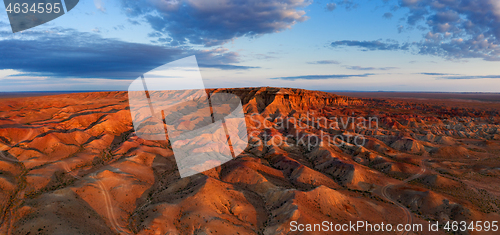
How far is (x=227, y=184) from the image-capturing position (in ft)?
164

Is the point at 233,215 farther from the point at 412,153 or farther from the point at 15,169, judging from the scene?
the point at 412,153

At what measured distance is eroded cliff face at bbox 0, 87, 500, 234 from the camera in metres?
36.1

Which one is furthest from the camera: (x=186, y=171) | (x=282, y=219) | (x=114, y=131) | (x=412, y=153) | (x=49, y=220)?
(x=114, y=131)

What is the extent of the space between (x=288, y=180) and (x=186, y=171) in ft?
88.8

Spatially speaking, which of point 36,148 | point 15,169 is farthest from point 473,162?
point 36,148

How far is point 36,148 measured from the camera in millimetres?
66812

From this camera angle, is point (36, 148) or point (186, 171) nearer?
point (186, 171)

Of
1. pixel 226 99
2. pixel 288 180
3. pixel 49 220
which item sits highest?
pixel 226 99

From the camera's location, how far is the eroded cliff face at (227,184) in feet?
118

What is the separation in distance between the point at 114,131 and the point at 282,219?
280ft

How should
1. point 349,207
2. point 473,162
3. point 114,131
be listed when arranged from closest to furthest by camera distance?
point 349,207 < point 473,162 < point 114,131

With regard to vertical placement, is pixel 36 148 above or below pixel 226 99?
below

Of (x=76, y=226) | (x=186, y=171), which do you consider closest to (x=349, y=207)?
(x=186, y=171)

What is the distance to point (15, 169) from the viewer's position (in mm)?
53562
